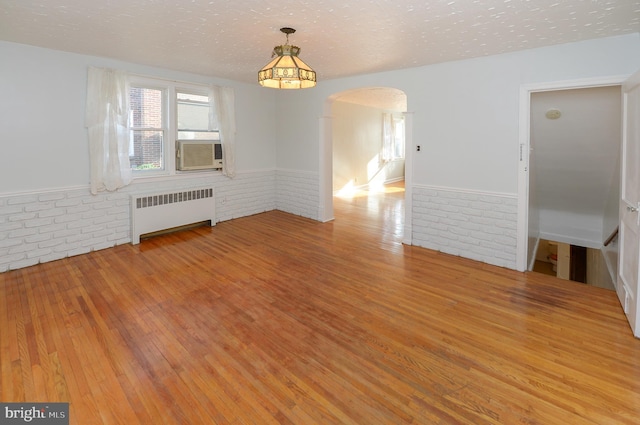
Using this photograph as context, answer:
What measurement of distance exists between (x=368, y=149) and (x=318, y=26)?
24.7 feet

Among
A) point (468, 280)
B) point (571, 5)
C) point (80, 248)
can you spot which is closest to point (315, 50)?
point (571, 5)

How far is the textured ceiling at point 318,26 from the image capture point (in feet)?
8.41

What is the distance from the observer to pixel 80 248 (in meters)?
4.33

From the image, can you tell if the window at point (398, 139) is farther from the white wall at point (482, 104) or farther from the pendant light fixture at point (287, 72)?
the pendant light fixture at point (287, 72)

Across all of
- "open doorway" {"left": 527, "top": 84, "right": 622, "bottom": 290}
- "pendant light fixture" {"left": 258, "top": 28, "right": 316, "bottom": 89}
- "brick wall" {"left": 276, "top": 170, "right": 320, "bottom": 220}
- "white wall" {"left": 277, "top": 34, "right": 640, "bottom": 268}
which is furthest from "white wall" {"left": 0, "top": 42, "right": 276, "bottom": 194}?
"open doorway" {"left": 527, "top": 84, "right": 622, "bottom": 290}

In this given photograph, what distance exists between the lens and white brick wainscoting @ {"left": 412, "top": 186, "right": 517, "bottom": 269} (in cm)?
391

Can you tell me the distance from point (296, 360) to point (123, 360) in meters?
1.14

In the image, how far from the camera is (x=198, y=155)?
18.0 feet

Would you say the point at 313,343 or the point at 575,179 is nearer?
the point at 313,343

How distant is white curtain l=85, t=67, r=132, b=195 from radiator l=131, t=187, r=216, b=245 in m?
0.43

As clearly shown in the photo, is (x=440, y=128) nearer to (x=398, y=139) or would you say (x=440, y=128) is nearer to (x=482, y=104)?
(x=482, y=104)

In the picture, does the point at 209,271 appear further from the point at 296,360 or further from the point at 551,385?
the point at 551,385

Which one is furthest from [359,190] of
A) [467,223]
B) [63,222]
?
[63,222]

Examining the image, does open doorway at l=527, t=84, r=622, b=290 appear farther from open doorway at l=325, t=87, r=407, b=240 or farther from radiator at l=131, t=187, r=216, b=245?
radiator at l=131, t=187, r=216, b=245
